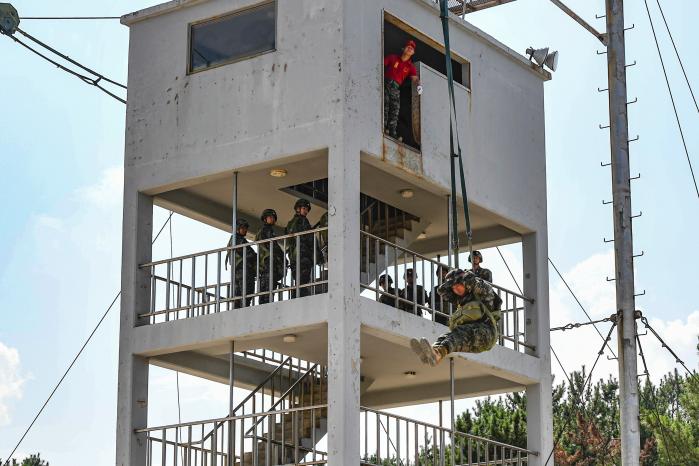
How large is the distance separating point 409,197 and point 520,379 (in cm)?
364

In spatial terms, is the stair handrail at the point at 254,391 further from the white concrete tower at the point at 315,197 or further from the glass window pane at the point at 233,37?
the glass window pane at the point at 233,37

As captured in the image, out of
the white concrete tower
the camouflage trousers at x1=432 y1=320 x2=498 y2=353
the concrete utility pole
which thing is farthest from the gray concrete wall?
the concrete utility pole

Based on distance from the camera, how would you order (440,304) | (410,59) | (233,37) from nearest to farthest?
(233,37)
(410,59)
(440,304)

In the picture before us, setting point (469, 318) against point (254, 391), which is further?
point (254, 391)

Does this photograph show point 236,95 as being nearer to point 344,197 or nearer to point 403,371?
point 344,197

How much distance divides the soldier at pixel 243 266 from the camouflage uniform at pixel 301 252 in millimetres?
640

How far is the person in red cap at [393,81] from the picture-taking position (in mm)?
25734

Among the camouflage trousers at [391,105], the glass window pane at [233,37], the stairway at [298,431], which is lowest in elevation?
the stairway at [298,431]

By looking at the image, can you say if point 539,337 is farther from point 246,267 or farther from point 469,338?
point 469,338

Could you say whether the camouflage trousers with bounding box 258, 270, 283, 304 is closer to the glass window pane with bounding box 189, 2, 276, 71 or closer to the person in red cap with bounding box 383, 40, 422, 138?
the person in red cap with bounding box 383, 40, 422, 138

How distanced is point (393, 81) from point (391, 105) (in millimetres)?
396

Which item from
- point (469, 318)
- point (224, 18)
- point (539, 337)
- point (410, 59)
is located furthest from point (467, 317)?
point (224, 18)

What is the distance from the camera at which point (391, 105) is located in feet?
84.5

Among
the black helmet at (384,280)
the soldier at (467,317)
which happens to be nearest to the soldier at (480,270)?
the black helmet at (384,280)
